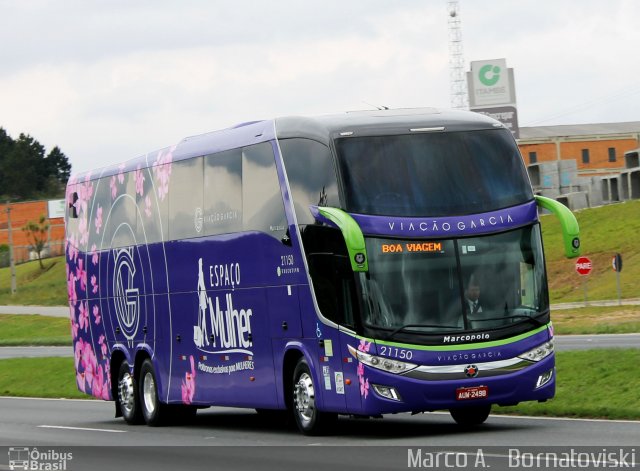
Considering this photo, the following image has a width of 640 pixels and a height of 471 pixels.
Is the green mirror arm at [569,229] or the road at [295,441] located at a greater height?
the green mirror arm at [569,229]

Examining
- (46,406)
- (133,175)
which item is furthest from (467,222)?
(46,406)

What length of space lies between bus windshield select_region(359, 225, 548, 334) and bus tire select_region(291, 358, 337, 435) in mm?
1672

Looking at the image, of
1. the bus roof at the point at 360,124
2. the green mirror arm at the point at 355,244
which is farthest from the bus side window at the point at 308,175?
the green mirror arm at the point at 355,244

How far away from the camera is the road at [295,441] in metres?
14.7

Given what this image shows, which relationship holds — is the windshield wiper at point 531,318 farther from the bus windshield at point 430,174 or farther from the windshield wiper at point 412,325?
the bus windshield at point 430,174

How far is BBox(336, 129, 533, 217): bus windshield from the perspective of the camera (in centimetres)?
1712

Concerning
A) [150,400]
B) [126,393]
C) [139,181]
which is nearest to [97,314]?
[126,393]

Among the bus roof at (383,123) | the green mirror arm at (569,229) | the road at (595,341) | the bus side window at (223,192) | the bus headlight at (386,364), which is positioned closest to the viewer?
the bus headlight at (386,364)

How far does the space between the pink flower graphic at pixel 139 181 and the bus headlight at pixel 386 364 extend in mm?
8075

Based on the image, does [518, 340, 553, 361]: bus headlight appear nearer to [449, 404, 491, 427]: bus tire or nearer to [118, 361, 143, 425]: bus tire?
[449, 404, 491, 427]: bus tire

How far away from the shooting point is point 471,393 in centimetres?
1670

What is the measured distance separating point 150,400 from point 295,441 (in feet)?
20.8

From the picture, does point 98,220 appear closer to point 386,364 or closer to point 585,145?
point 386,364

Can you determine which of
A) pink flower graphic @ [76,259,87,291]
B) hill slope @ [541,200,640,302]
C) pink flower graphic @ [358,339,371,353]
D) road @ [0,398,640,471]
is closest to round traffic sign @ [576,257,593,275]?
hill slope @ [541,200,640,302]
